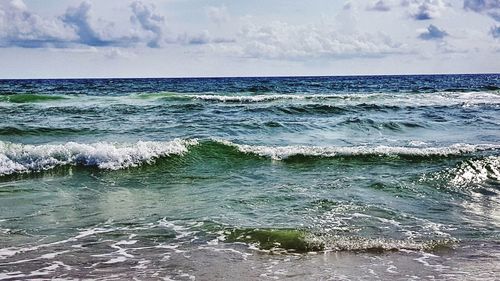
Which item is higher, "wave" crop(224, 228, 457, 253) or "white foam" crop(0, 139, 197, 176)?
"white foam" crop(0, 139, 197, 176)

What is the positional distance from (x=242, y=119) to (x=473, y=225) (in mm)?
15745

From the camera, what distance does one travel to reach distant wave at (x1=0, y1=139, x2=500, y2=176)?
45.9ft

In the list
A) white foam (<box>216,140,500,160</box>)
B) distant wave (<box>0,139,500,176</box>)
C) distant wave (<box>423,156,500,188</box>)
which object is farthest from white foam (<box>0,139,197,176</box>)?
distant wave (<box>423,156,500,188</box>)

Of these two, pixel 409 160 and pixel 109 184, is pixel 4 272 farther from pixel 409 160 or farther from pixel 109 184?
pixel 409 160

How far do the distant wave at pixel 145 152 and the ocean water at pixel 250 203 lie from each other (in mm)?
49

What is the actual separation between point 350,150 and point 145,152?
5.90 metres

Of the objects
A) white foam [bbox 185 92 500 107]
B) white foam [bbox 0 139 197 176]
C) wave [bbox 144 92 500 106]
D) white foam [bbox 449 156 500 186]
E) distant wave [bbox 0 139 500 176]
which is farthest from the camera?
wave [bbox 144 92 500 106]

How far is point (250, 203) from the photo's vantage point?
10047mm

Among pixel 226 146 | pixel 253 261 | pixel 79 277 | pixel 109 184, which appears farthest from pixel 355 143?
pixel 79 277

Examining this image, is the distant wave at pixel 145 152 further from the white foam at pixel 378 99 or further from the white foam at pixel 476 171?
the white foam at pixel 378 99

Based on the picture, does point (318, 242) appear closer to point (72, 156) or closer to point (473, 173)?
point (473, 173)

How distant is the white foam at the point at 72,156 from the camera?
45.2 feet

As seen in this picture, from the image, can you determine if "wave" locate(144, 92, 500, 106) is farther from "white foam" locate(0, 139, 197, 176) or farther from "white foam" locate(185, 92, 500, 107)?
"white foam" locate(0, 139, 197, 176)

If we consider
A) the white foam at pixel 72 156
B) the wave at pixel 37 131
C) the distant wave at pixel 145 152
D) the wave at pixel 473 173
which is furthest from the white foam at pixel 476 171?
the wave at pixel 37 131
